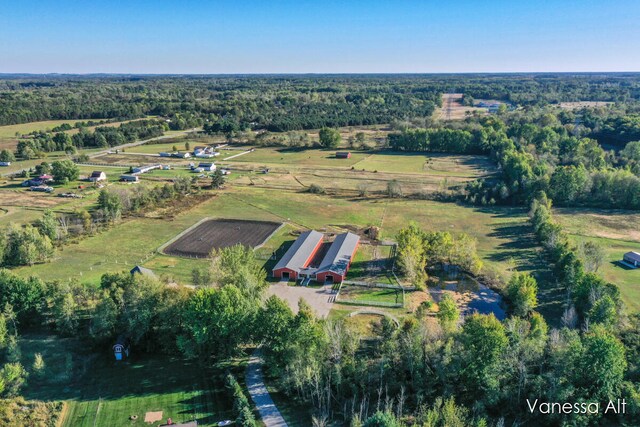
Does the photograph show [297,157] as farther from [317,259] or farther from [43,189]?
[317,259]

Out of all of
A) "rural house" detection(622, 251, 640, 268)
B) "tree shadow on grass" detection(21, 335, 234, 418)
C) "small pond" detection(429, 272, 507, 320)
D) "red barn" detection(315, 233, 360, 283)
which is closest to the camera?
"tree shadow on grass" detection(21, 335, 234, 418)

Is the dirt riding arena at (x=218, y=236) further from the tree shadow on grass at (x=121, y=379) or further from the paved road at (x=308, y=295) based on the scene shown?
the tree shadow on grass at (x=121, y=379)

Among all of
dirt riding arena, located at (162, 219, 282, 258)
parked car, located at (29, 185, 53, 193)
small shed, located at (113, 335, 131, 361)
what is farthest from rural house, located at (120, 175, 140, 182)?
small shed, located at (113, 335, 131, 361)

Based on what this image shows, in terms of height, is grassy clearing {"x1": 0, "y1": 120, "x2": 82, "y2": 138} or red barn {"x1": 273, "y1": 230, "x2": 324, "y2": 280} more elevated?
grassy clearing {"x1": 0, "y1": 120, "x2": 82, "y2": 138}

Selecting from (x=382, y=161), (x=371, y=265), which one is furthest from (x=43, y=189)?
(x=382, y=161)

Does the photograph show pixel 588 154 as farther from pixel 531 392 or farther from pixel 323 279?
pixel 531 392

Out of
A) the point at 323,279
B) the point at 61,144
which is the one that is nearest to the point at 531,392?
the point at 323,279

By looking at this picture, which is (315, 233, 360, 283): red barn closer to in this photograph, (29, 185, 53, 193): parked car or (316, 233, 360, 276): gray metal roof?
(316, 233, 360, 276): gray metal roof
